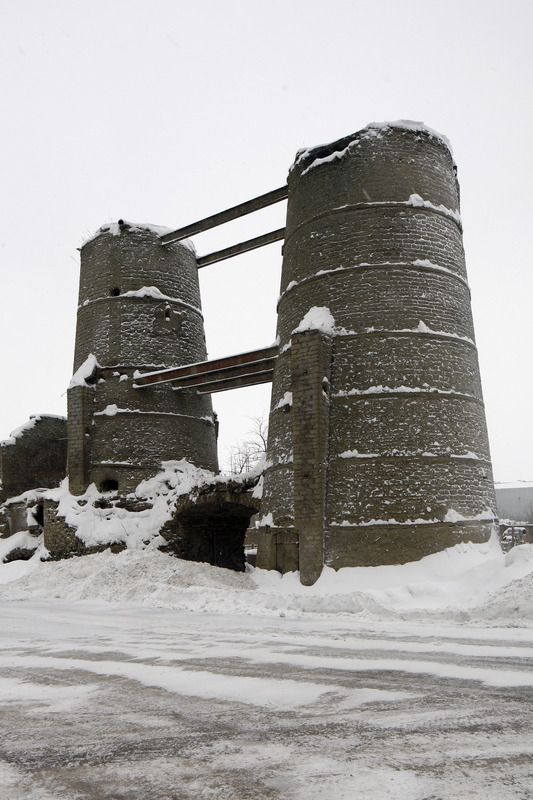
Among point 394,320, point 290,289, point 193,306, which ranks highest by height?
point 193,306

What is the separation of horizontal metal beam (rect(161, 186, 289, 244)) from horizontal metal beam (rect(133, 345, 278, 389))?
187 inches

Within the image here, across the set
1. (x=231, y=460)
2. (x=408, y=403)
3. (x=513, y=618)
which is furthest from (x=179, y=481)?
(x=231, y=460)

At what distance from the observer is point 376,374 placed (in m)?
14.8

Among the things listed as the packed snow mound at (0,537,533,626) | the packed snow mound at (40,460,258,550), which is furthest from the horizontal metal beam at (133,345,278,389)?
the packed snow mound at (0,537,533,626)

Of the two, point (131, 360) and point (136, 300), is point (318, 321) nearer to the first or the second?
point (131, 360)

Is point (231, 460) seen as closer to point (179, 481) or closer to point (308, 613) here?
point (179, 481)

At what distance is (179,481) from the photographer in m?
21.7

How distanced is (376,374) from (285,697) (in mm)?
9951

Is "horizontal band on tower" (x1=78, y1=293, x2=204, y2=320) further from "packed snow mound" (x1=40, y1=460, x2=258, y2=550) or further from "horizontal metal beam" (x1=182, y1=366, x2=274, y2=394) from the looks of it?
"packed snow mound" (x1=40, y1=460, x2=258, y2=550)

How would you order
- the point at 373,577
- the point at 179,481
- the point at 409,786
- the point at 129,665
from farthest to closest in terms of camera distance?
the point at 179,481 < the point at 373,577 < the point at 129,665 < the point at 409,786

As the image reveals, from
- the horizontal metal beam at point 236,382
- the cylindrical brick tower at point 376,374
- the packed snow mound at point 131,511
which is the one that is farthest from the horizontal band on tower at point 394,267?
the packed snow mound at point 131,511

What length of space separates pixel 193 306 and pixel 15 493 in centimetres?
971

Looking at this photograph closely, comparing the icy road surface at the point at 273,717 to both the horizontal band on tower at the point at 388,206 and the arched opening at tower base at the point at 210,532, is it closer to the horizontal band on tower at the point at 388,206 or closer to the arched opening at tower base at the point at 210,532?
the horizontal band on tower at the point at 388,206

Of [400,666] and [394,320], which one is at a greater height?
[394,320]
